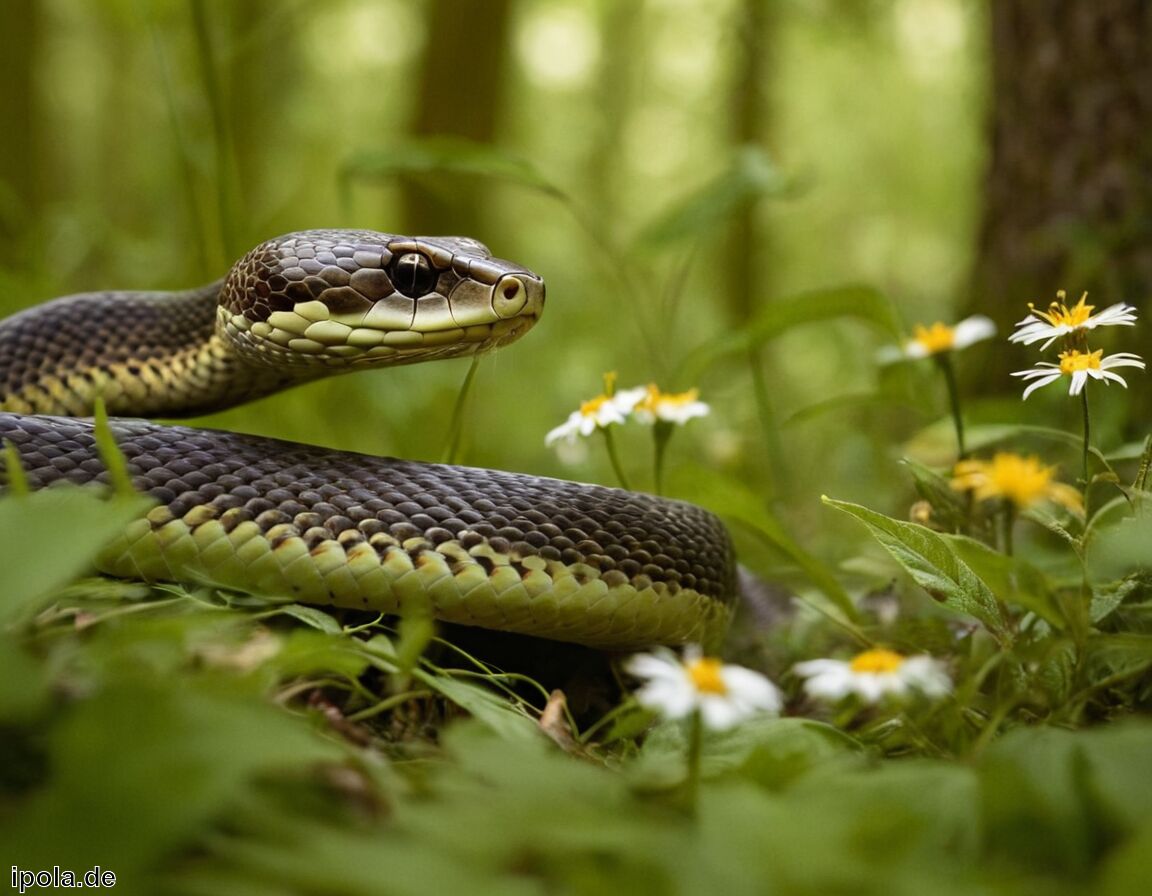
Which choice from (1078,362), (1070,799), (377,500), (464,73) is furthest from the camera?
(464,73)

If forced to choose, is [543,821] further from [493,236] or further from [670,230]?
[493,236]

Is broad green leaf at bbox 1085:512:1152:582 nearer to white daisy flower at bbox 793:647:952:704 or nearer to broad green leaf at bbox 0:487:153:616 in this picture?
white daisy flower at bbox 793:647:952:704

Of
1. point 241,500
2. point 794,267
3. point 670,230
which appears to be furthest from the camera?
point 794,267

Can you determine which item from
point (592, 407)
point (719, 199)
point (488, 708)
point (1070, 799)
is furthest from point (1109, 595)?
point (719, 199)

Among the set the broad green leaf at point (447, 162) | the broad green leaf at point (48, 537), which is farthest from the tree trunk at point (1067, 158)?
the broad green leaf at point (48, 537)

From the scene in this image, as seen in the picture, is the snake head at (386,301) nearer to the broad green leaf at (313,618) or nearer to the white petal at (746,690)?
the broad green leaf at (313,618)

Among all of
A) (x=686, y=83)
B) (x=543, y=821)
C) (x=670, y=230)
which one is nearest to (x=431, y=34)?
(x=670, y=230)

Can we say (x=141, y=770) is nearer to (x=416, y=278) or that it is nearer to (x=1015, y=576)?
(x=1015, y=576)
